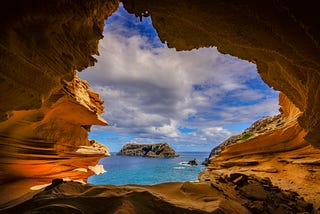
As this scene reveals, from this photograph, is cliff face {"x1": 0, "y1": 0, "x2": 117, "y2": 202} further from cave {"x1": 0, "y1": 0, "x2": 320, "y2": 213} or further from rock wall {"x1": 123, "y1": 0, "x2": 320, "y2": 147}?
Result: rock wall {"x1": 123, "y1": 0, "x2": 320, "y2": 147}

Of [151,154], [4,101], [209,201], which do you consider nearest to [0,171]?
[4,101]

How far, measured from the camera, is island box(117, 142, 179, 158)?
135575 mm

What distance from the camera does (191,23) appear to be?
4.12m

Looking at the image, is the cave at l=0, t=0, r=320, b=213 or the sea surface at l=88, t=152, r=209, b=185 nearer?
the cave at l=0, t=0, r=320, b=213

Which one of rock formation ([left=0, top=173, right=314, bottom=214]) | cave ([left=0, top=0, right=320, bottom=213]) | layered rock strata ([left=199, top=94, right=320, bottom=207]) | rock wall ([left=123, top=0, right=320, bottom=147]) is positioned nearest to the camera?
rock wall ([left=123, top=0, right=320, bottom=147])

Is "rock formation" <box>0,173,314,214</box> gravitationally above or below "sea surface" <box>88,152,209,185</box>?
above

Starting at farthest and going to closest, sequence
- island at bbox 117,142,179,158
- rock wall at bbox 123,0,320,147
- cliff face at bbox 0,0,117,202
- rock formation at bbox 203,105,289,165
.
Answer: island at bbox 117,142,179,158
rock formation at bbox 203,105,289,165
cliff face at bbox 0,0,117,202
rock wall at bbox 123,0,320,147

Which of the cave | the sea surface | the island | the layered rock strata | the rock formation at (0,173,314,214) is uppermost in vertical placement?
the island

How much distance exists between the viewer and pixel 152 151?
14462 centimetres

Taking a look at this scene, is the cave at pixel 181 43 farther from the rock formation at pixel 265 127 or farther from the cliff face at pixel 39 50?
the rock formation at pixel 265 127

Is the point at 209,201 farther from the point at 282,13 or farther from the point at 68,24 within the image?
the point at 68,24

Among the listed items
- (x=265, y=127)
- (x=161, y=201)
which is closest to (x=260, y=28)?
(x=161, y=201)

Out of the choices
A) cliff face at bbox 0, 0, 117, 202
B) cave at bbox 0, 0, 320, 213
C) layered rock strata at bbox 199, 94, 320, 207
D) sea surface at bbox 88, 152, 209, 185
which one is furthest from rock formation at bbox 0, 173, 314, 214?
sea surface at bbox 88, 152, 209, 185

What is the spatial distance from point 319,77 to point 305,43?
0.94m
